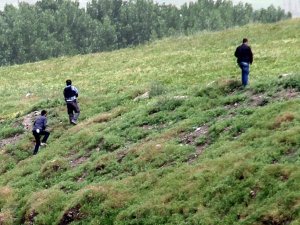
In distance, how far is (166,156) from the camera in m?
27.5

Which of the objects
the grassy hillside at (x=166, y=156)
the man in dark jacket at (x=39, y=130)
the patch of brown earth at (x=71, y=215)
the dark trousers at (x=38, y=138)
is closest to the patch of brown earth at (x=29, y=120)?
the grassy hillside at (x=166, y=156)

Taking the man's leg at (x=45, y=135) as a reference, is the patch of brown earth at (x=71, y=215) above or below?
below

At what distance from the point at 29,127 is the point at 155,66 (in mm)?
21182

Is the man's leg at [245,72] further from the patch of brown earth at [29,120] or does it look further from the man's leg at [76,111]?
the patch of brown earth at [29,120]

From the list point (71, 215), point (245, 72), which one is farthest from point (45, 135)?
point (245, 72)

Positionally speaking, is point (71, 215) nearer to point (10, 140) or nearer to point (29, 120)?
point (10, 140)

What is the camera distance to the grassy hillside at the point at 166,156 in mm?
21703

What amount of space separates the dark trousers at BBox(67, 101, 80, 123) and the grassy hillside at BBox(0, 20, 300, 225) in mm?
578

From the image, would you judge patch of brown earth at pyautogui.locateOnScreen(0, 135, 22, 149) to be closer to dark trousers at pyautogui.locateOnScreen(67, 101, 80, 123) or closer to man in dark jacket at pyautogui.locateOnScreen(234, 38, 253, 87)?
dark trousers at pyautogui.locateOnScreen(67, 101, 80, 123)

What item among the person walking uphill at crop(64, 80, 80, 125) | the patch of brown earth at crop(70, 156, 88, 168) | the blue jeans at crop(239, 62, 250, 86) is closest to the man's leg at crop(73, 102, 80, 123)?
the person walking uphill at crop(64, 80, 80, 125)

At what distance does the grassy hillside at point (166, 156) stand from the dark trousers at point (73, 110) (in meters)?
0.58

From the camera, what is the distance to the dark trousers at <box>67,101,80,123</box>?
38.2m

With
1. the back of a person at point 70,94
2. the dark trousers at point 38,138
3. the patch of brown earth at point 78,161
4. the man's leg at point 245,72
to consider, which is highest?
the man's leg at point 245,72

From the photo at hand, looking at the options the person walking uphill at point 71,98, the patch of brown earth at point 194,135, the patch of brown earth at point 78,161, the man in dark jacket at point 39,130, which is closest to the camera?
the patch of brown earth at point 194,135
